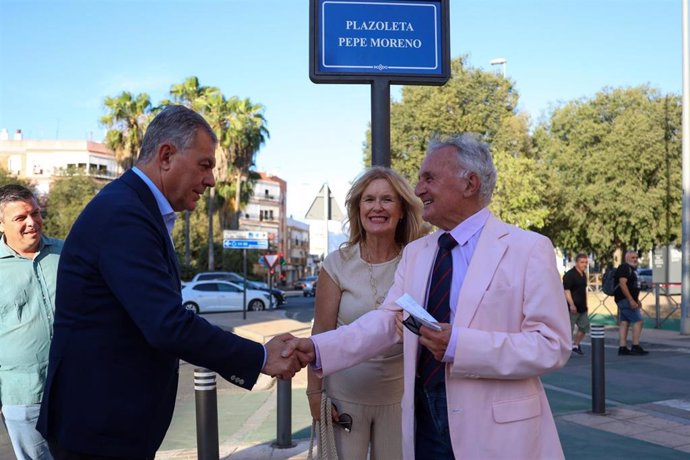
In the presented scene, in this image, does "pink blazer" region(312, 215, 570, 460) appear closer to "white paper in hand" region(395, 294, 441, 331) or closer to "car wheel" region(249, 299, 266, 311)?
"white paper in hand" region(395, 294, 441, 331)

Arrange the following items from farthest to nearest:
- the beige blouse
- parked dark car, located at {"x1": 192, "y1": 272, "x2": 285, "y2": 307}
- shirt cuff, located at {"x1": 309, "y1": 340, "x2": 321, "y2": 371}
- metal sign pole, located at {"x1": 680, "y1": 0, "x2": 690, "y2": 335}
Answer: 1. parked dark car, located at {"x1": 192, "y1": 272, "x2": 285, "y2": 307}
2. metal sign pole, located at {"x1": 680, "y1": 0, "x2": 690, "y2": 335}
3. the beige blouse
4. shirt cuff, located at {"x1": 309, "y1": 340, "x2": 321, "y2": 371}

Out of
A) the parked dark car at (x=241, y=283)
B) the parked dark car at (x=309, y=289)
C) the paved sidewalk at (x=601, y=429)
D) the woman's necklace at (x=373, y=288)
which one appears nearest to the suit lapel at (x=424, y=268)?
the woman's necklace at (x=373, y=288)

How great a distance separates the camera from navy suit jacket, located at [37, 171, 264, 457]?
7.48ft

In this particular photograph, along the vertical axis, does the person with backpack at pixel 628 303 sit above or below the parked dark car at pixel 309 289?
above

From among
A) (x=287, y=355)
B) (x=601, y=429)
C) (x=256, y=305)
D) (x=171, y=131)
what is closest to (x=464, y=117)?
(x=256, y=305)

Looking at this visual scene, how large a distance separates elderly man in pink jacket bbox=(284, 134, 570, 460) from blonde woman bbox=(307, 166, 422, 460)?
647 mm

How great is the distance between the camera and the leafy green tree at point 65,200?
4578 centimetres

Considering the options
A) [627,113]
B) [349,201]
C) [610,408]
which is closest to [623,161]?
[627,113]

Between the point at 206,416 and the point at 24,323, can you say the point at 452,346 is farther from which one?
the point at 206,416

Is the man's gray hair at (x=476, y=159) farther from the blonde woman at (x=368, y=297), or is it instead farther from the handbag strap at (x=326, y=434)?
the handbag strap at (x=326, y=434)

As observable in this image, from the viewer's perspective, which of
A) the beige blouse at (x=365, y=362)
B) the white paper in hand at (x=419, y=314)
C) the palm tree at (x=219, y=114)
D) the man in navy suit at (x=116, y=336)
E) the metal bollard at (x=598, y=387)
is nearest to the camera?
the man in navy suit at (x=116, y=336)

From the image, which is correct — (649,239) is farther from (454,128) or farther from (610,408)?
(610,408)

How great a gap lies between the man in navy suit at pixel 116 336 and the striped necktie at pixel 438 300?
0.81m

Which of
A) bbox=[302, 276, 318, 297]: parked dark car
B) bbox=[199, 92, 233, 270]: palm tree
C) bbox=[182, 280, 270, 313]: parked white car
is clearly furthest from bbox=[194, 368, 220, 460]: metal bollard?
bbox=[302, 276, 318, 297]: parked dark car
